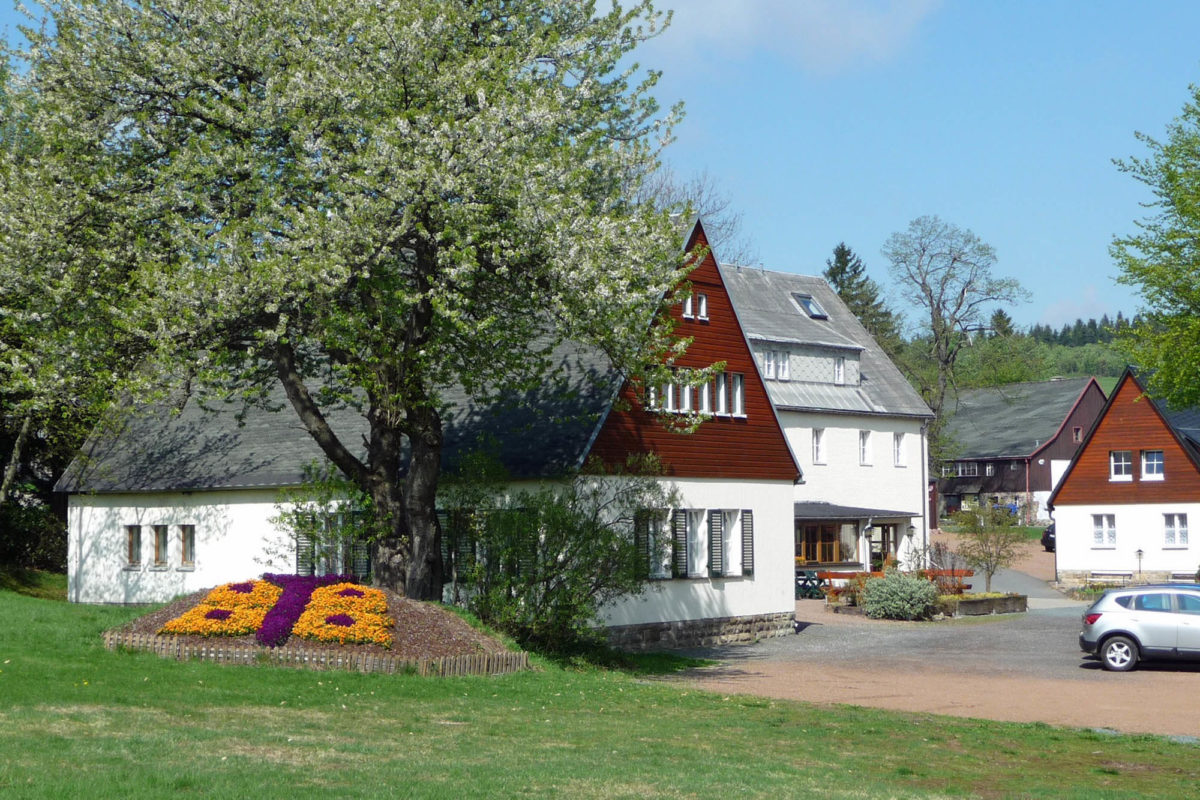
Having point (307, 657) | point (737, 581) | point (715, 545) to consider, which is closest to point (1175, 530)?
point (737, 581)

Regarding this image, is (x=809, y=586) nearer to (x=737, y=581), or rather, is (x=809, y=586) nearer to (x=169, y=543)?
(x=737, y=581)

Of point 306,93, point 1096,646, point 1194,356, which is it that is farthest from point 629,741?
point 1194,356

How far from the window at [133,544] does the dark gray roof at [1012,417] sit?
54210 mm

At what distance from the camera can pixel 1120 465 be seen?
50188 millimetres

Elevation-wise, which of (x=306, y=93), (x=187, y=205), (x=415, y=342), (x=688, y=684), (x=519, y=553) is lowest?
(x=688, y=684)

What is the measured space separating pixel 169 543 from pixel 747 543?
555 inches

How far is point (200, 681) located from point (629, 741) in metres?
6.30

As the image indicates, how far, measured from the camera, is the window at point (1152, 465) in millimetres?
49281

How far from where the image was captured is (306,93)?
19.7 meters

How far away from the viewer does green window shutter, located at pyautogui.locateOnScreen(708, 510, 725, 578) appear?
29422 mm

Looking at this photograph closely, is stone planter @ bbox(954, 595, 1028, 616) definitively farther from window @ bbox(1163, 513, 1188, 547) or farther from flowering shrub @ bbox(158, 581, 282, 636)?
flowering shrub @ bbox(158, 581, 282, 636)

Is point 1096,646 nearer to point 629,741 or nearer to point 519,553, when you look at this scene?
point 519,553

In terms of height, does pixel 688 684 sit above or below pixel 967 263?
below

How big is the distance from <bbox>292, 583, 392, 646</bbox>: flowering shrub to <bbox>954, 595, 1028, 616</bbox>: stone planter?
21.6 metres
